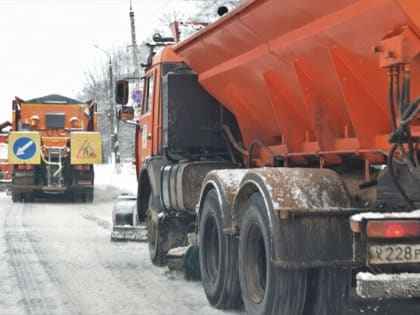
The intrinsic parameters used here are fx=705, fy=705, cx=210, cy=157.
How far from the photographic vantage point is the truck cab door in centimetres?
917

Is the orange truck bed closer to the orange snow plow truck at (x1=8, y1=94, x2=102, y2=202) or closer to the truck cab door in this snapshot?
the truck cab door

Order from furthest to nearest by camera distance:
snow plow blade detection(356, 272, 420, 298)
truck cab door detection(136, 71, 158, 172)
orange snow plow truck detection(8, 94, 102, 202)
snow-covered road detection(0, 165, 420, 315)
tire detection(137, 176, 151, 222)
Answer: orange snow plow truck detection(8, 94, 102, 202) → tire detection(137, 176, 151, 222) → truck cab door detection(136, 71, 158, 172) → snow-covered road detection(0, 165, 420, 315) → snow plow blade detection(356, 272, 420, 298)

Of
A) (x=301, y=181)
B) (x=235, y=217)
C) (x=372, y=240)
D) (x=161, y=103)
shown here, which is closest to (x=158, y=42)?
(x=161, y=103)

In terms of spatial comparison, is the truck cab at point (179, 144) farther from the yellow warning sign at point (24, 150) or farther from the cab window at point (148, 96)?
the yellow warning sign at point (24, 150)

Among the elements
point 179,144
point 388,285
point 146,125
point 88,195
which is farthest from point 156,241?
point 88,195

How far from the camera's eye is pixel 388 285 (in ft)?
13.5

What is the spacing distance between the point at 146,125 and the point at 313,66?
4526mm

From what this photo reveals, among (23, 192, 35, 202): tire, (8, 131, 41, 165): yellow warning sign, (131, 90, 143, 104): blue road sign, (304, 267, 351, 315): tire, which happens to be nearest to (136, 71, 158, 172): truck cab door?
(131, 90, 143, 104): blue road sign

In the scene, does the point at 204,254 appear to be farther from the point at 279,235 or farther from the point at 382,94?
the point at 382,94

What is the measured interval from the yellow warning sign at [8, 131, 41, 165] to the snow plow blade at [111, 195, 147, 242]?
8.95m

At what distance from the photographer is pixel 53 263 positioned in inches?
353

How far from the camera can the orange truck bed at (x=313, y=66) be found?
418 centimetres

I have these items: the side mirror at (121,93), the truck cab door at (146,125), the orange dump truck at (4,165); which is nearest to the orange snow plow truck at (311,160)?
the truck cab door at (146,125)

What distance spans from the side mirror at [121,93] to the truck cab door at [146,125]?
278mm
